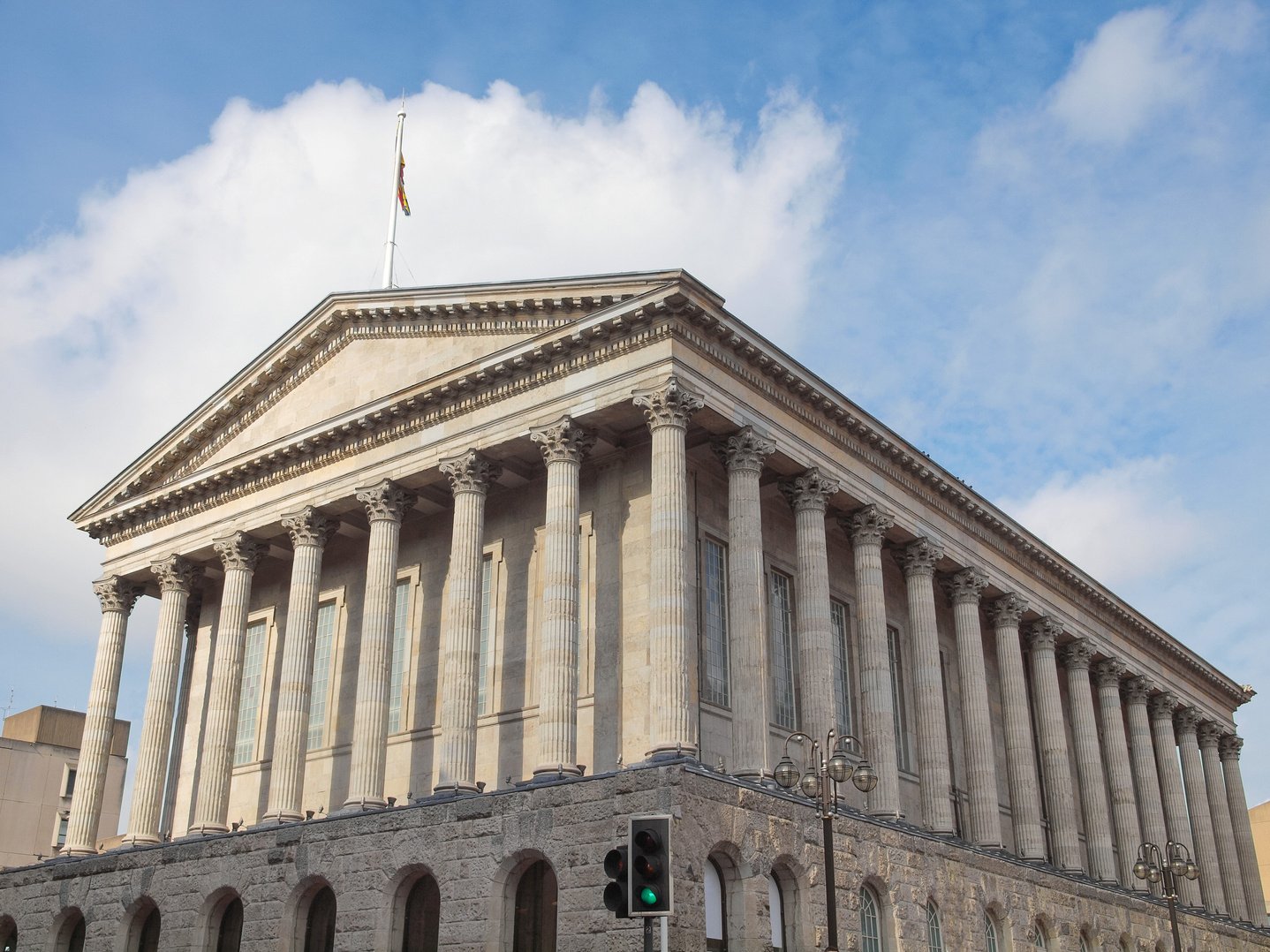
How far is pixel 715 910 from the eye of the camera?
26.0 metres

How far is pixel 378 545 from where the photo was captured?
113 ft

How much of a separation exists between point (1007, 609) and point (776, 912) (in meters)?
18.8

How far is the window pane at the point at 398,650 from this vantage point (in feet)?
119

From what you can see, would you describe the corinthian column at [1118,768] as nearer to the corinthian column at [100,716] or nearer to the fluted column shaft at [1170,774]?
the fluted column shaft at [1170,774]

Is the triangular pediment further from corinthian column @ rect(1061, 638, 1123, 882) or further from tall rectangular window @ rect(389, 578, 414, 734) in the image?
corinthian column @ rect(1061, 638, 1123, 882)

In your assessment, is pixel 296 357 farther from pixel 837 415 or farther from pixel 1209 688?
pixel 1209 688

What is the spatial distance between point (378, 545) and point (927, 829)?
16.7 m

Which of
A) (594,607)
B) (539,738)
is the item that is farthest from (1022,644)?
(539,738)

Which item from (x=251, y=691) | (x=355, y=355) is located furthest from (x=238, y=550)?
(x=355, y=355)

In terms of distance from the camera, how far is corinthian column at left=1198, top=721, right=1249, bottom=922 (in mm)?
54531

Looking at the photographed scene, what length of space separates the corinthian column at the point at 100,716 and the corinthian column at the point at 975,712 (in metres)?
25.9

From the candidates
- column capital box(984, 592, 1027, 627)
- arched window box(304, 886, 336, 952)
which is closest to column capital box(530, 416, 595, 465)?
arched window box(304, 886, 336, 952)

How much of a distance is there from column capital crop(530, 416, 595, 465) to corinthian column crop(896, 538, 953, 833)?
12151 mm

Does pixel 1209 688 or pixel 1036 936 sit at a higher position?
pixel 1209 688
